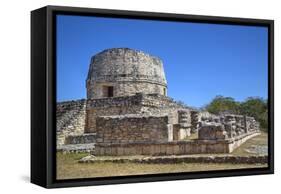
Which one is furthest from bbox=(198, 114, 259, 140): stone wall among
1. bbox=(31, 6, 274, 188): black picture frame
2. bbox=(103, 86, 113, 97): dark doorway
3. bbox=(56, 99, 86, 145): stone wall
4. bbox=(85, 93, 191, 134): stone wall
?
bbox=(56, 99, 86, 145): stone wall

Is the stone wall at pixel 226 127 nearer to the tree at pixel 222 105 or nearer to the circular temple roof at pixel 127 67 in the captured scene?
the tree at pixel 222 105

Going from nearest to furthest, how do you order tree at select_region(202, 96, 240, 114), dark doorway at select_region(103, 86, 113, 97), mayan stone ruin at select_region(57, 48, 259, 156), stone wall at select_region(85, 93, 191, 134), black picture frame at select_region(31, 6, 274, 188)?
black picture frame at select_region(31, 6, 274, 188), mayan stone ruin at select_region(57, 48, 259, 156), stone wall at select_region(85, 93, 191, 134), dark doorway at select_region(103, 86, 113, 97), tree at select_region(202, 96, 240, 114)

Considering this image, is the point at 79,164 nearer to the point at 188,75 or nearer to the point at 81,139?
the point at 81,139

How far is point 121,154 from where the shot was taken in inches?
440

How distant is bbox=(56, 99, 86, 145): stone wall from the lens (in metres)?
10.7

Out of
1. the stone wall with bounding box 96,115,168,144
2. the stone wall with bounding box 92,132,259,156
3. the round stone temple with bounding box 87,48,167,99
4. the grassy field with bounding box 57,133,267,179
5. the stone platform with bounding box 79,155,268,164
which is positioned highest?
the round stone temple with bounding box 87,48,167,99

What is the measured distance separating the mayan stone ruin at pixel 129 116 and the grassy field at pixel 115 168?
0.53 ft

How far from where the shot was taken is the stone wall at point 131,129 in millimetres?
11109

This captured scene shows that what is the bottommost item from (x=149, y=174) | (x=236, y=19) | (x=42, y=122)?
(x=149, y=174)

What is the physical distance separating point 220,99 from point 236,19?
124 cm

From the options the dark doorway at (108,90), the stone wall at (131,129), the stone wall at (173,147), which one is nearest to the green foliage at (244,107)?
the stone wall at (173,147)

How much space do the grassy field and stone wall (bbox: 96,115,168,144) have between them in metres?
0.35

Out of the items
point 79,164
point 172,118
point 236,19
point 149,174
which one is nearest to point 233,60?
point 236,19

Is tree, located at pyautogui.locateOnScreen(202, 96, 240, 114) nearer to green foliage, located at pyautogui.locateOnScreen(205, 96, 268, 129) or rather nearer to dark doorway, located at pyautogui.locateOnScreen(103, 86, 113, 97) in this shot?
green foliage, located at pyautogui.locateOnScreen(205, 96, 268, 129)
